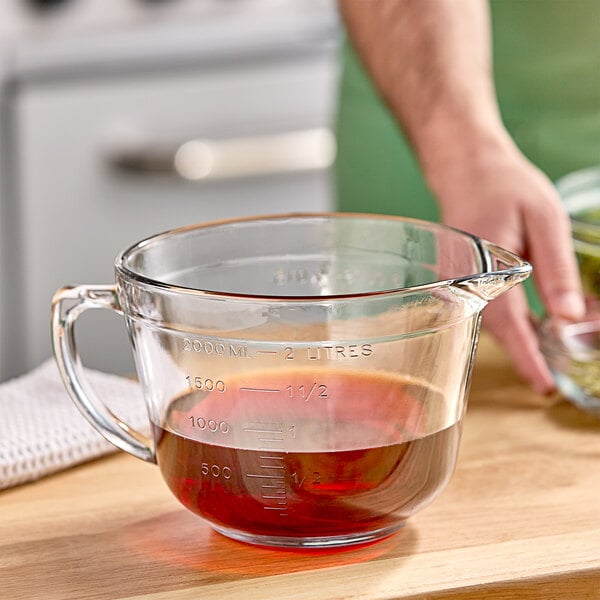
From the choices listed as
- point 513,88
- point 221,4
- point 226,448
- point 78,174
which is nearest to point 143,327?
point 226,448

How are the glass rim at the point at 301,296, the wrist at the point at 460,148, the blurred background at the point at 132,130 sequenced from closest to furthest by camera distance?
the glass rim at the point at 301,296, the wrist at the point at 460,148, the blurred background at the point at 132,130

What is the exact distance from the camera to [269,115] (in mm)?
2158

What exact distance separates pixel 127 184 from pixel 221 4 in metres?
0.40

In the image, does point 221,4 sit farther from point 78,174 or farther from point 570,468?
point 570,468

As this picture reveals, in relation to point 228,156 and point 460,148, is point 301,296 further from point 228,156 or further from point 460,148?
point 228,156

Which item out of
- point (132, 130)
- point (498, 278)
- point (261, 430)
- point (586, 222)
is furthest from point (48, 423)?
point (132, 130)

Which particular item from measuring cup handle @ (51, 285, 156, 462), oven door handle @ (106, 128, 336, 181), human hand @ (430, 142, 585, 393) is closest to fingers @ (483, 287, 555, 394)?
human hand @ (430, 142, 585, 393)

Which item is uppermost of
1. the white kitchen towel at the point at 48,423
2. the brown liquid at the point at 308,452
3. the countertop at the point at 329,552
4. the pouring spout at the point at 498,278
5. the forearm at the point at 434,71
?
the forearm at the point at 434,71

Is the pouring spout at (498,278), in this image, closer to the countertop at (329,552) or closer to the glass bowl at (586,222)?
the countertop at (329,552)

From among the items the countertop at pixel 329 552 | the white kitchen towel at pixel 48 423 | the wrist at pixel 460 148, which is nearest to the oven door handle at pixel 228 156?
the wrist at pixel 460 148

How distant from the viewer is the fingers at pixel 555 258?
3.01 feet

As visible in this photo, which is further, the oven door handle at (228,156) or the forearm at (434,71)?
the oven door handle at (228,156)

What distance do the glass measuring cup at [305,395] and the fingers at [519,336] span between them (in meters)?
0.27

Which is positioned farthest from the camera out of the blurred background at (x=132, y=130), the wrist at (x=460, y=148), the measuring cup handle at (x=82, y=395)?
the blurred background at (x=132, y=130)
